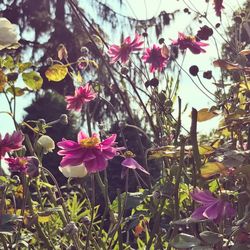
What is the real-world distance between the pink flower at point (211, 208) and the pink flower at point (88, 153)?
0.48 feet

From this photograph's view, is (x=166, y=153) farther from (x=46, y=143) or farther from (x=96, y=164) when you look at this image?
(x=46, y=143)

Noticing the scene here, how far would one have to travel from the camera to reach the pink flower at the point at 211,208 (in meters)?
0.71

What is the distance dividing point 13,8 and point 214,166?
8.16 meters

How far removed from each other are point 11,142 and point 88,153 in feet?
0.41

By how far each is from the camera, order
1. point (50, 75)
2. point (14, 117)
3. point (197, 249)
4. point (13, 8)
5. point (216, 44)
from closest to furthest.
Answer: point (197, 249), point (14, 117), point (50, 75), point (216, 44), point (13, 8)

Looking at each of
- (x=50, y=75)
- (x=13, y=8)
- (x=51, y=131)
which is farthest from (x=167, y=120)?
(x=13, y=8)

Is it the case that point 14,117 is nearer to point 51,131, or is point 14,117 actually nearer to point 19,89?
point 19,89

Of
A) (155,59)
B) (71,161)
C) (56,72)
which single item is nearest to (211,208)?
(71,161)

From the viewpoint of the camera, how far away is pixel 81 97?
125cm

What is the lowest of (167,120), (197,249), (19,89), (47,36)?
(197,249)

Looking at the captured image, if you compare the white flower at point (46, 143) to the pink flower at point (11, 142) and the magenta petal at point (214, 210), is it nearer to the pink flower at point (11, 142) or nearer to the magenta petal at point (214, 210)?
the pink flower at point (11, 142)

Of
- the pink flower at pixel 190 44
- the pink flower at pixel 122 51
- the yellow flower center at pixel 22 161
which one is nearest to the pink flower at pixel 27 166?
the yellow flower center at pixel 22 161

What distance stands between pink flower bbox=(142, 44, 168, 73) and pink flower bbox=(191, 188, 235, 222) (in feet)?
2.19

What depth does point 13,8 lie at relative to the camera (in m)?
8.49
